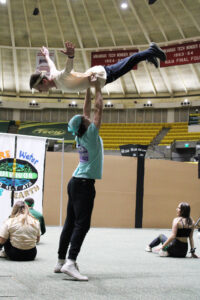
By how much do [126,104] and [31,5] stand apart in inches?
383

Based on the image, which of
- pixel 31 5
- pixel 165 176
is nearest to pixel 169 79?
pixel 31 5

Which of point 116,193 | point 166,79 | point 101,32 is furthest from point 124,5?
point 116,193

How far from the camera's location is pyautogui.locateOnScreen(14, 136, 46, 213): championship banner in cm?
847

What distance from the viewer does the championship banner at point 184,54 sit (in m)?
19.0

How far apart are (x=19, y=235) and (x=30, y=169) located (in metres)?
4.26

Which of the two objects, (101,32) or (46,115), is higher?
(101,32)

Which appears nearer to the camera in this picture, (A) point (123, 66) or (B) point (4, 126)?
(A) point (123, 66)

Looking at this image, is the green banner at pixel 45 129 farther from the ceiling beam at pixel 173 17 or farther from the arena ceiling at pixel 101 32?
the ceiling beam at pixel 173 17

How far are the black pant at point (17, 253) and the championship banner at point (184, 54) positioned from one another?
51.1ft

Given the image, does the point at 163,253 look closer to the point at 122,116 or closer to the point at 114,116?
the point at 122,116

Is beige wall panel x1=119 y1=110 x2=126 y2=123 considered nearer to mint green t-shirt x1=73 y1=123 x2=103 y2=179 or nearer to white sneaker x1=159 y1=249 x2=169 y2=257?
white sneaker x1=159 y1=249 x2=169 y2=257

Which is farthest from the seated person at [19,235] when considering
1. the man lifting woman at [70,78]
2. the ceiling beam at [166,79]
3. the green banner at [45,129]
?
the ceiling beam at [166,79]

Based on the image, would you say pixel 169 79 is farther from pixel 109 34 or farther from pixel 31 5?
pixel 31 5

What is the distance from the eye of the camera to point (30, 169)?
8.69 metres
